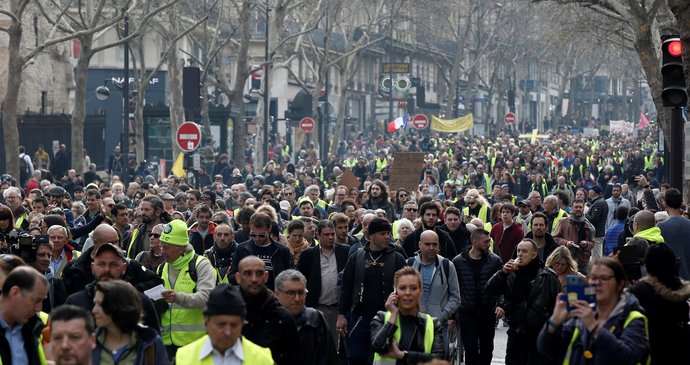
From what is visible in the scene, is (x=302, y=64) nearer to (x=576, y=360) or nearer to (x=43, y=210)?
(x=43, y=210)

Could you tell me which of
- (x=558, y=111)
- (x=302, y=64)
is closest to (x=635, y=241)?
(x=302, y=64)

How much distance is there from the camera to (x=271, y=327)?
8.26 metres

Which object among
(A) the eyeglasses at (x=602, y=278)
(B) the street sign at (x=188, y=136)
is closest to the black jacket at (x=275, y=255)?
(A) the eyeglasses at (x=602, y=278)

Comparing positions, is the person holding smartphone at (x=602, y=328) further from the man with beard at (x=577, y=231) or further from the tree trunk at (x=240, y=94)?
the tree trunk at (x=240, y=94)

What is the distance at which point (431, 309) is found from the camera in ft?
37.8

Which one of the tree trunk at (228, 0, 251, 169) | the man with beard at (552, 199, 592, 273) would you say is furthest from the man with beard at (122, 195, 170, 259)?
the tree trunk at (228, 0, 251, 169)

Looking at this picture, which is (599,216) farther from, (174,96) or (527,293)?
(174,96)

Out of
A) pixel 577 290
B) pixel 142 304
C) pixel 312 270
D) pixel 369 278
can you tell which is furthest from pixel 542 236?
pixel 577 290

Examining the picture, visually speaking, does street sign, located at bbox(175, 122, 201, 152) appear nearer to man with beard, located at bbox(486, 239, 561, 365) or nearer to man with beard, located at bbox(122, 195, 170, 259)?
man with beard, located at bbox(122, 195, 170, 259)

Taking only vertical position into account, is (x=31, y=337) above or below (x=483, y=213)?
above

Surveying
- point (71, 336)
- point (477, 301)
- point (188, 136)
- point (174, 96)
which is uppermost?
point (174, 96)

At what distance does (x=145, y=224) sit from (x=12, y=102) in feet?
57.6

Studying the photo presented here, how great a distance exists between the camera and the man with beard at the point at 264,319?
826 centimetres

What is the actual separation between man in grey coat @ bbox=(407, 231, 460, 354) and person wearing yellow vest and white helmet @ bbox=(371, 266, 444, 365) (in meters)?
2.81
